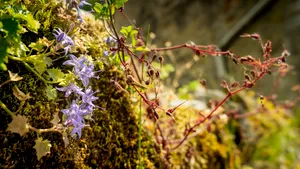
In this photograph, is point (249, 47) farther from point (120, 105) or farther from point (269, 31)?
point (120, 105)

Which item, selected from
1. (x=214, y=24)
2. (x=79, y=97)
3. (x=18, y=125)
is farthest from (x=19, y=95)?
(x=214, y=24)

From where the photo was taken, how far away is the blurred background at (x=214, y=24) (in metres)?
5.80

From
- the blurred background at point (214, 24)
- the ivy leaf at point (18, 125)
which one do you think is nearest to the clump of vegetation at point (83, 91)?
the ivy leaf at point (18, 125)

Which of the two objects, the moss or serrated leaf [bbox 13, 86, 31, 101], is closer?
serrated leaf [bbox 13, 86, 31, 101]

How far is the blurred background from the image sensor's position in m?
5.80

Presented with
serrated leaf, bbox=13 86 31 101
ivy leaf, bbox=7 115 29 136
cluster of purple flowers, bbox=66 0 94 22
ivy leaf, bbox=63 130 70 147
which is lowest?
ivy leaf, bbox=7 115 29 136

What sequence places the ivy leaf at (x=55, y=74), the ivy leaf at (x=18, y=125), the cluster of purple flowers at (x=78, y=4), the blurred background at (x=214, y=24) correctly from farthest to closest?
1. the blurred background at (x=214, y=24)
2. the cluster of purple flowers at (x=78, y=4)
3. the ivy leaf at (x=55, y=74)
4. the ivy leaf at (x=18, y=125)

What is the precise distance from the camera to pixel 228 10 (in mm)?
6867

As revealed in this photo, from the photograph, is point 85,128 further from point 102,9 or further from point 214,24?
point 214,24

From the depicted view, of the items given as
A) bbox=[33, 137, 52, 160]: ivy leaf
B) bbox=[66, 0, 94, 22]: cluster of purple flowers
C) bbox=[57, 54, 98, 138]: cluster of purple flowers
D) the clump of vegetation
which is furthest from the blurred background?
bbox=[33, 137, 52, 160]: ivy leaf

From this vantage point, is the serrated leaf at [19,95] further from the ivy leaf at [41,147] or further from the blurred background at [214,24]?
the blurred background at [214,24]

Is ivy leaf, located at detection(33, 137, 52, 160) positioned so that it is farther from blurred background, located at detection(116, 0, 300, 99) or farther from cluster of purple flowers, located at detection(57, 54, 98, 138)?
blurred background, located at detection(116, 0, 300, 99)

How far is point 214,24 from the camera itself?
7074mm

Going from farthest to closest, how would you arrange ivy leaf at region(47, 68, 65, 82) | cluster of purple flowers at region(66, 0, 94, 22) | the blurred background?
1. the blurred background
2. cluster of purple flowers at region(66, 0, 94, 22)
3. ivy leaf at region(47, 68, 65, 82)
